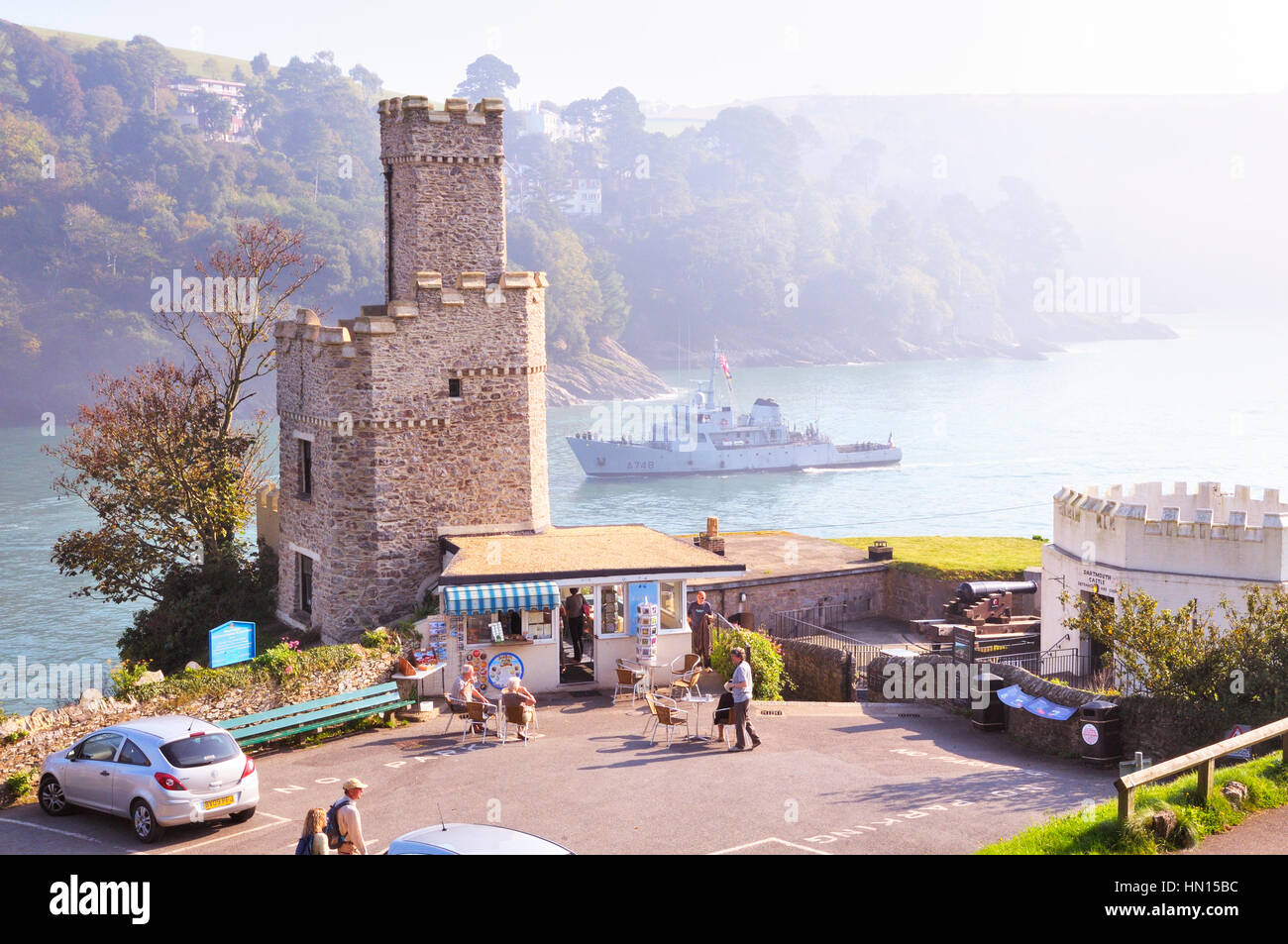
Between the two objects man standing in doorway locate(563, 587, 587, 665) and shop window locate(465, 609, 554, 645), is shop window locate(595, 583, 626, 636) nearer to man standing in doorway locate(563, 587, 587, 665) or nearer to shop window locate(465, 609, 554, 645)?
man standing in doorway locate(563, 587, 587, 665)

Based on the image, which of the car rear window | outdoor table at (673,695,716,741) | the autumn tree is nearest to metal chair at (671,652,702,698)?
outdoor table at (673,695,716,741)

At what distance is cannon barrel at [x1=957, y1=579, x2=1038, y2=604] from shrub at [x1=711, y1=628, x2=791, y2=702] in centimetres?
881

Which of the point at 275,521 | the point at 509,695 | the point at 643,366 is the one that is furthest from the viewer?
the point at 643,366

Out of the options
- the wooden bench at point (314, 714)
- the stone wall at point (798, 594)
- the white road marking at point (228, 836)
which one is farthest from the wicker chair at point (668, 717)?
the stone wall at point (798, 594)

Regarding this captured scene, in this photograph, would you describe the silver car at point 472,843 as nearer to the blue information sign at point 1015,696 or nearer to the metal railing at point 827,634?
the blue information sign at point 1015,696

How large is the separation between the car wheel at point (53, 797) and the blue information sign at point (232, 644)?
4.12m

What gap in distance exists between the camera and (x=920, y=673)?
25.1 meters

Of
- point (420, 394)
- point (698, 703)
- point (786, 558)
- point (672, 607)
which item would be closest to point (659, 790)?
point (698, 703)

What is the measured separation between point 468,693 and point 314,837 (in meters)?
7.97

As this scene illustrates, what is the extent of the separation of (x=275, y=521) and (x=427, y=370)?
372 inches

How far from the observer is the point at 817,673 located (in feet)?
92.0

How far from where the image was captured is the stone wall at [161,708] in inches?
730
